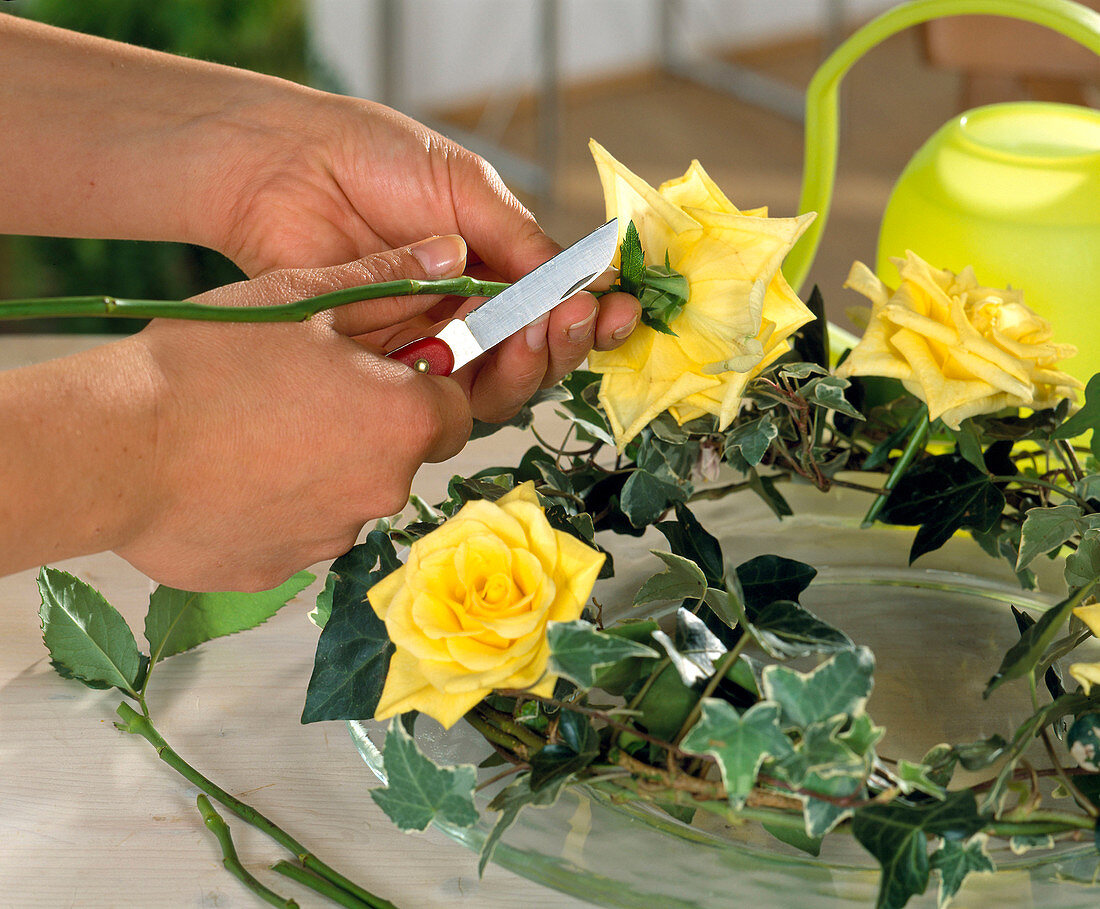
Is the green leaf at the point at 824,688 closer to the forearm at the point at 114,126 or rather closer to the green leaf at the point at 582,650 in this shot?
the green leaf at the point at 582,650

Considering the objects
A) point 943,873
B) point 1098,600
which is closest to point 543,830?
point 943,873

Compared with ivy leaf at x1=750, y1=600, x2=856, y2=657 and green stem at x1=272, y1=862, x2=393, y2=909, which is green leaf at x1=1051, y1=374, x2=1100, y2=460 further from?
green stem at x1=272, y1=862, x2=393, y2=909

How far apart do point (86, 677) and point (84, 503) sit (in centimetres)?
13

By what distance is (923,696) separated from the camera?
51 cm

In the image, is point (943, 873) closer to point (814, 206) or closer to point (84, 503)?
point (84, 503)

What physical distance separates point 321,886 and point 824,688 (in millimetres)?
200

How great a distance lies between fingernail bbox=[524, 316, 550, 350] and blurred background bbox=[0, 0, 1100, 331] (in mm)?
1433

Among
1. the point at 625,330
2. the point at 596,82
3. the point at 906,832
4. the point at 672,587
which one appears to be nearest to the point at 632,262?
the point at 625,330

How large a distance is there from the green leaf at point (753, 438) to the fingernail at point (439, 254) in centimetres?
15

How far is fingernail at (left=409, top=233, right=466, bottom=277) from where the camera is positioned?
521 millimetres

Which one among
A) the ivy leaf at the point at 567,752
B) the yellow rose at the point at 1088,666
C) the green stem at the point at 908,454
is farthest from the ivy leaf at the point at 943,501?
the ivy leaf at the point at 567,752

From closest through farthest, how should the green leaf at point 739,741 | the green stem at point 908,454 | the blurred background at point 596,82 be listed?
the green leaf at point 739,741 → the green stem at point 908,454 → the blurred background at point 596,82

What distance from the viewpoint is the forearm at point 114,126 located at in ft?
2.11

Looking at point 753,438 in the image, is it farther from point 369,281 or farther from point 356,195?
point 356,195
